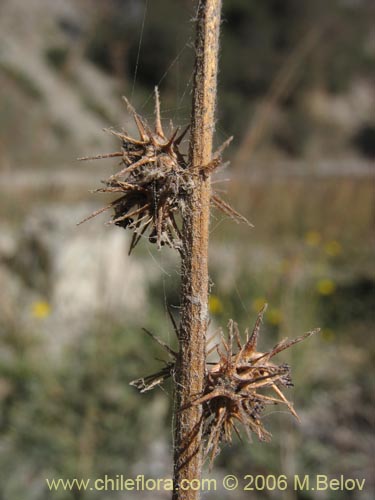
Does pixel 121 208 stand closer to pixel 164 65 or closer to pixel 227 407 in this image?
pixel 227 407

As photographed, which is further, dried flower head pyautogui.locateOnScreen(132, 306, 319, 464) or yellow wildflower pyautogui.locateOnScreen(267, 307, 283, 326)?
yellow wildflower pyautogui.locateOnScreen(267, 307, 283, 326)

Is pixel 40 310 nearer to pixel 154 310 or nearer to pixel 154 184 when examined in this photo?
pixel 154 310

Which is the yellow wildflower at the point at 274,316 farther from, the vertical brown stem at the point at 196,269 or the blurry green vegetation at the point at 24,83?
the blurry green vegetation at the point at 24,83

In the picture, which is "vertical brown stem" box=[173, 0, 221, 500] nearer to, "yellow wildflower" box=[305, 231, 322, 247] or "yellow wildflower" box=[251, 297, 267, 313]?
"yellow wildflower" box=[251, 297, 267, 313]

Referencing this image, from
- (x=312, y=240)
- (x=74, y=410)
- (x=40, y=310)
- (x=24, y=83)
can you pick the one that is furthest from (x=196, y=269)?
(x=24, y=83)

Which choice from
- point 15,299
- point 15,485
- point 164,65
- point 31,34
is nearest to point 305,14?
point 164,65

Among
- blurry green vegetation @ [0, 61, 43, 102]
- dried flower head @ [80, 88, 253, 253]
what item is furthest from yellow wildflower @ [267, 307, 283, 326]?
blurry green vegetation @ [0, 61, 43, 102]
